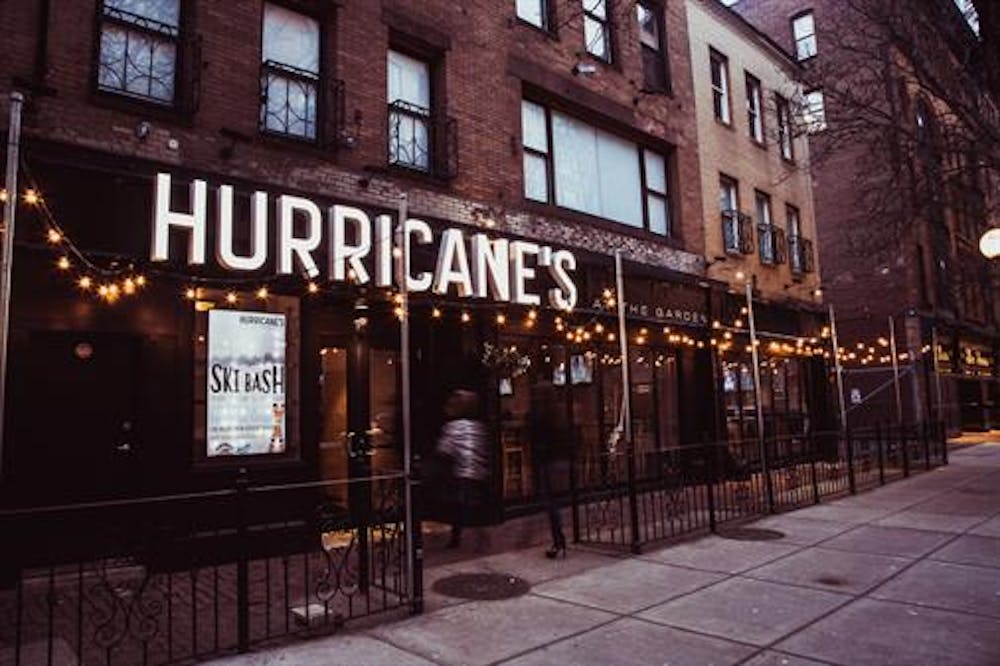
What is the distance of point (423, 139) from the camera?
1080 cm

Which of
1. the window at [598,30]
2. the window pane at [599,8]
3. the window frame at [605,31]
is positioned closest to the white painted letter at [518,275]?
the window frame at [605,31]

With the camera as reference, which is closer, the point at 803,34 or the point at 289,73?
the point at 289,73

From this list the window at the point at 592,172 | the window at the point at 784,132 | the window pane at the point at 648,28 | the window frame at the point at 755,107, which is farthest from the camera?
the window at the point at 784,132

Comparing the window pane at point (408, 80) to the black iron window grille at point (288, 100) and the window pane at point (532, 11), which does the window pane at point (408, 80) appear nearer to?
the black iron window grille at point (288, 100)

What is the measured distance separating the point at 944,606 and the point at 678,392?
358 inches

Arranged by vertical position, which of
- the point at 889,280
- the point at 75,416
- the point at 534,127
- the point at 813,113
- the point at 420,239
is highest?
the point at 813,113

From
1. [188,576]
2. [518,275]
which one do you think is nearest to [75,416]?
[188,576]

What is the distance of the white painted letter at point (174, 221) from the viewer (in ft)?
22.8

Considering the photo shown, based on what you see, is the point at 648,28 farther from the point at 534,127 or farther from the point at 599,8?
the point at 534,127

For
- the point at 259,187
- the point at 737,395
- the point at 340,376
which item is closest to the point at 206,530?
the point at 340,376

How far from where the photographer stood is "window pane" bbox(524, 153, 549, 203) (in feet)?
40.9

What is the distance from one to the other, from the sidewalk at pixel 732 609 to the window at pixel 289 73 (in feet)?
19.3

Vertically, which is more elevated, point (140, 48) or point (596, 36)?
point (596, 36)

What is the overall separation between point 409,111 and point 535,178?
292cm
